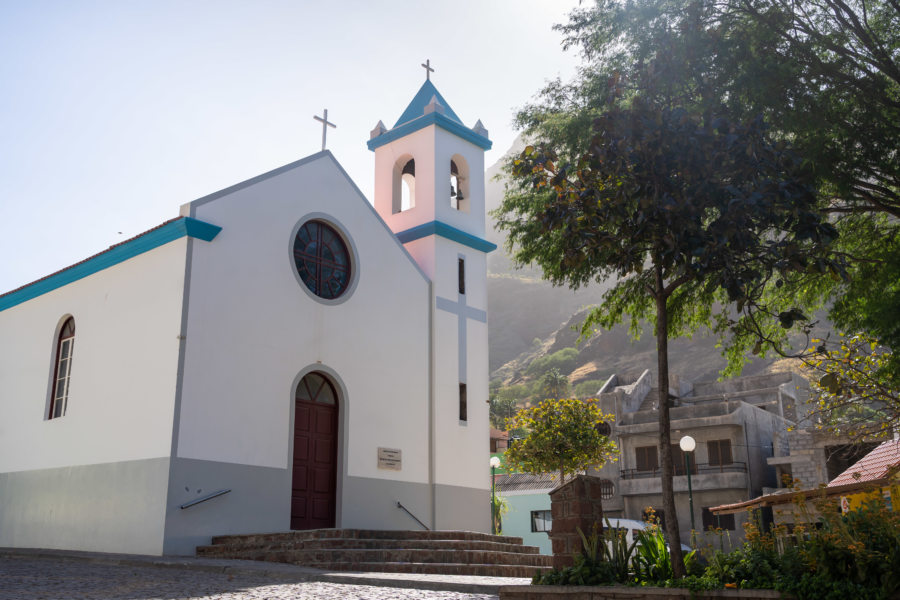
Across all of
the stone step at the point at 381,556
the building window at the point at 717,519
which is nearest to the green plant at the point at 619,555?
the stone step at the point at 381,556

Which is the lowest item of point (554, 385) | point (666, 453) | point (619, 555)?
point (619, 555)

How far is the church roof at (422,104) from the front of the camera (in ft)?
64.3

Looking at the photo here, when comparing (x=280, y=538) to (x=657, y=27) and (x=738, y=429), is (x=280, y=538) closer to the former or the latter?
(x=657, y=27)

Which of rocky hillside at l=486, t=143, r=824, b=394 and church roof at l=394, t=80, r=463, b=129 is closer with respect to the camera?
church roof at l=394, t=80, r=463, b=129

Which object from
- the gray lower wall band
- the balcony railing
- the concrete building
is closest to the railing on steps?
the gray lower wall band

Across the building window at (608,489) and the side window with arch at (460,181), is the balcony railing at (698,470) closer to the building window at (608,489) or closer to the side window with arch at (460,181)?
the building window at (608,489)

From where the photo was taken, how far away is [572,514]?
8.23m

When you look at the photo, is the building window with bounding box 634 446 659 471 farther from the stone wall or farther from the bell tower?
the stone wall

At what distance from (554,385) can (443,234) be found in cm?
7154

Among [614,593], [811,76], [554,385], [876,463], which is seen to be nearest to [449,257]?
[811,76]

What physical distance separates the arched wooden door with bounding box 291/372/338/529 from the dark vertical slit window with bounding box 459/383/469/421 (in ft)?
10.9

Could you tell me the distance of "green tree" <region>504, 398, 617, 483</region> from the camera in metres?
22.0

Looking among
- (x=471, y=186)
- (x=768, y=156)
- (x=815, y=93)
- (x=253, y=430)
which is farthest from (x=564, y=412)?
(x=768, y=156)

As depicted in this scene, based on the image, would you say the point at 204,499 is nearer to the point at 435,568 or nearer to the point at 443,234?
the point at 435,568
